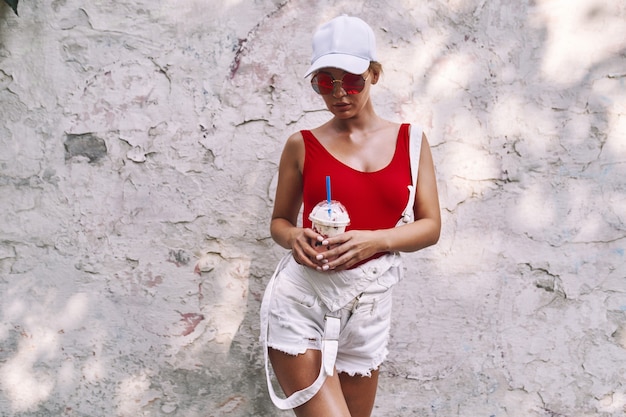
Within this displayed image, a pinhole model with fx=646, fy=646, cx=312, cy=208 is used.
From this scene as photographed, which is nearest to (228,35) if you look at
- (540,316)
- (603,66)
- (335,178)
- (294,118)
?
(294,118)

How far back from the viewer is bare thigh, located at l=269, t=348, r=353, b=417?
1866 mm

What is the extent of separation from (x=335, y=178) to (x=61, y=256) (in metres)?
1.31

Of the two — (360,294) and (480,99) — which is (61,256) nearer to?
(360,294)

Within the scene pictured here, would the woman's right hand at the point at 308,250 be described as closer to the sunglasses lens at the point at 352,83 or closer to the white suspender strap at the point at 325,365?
the white suspender strap at the point at 325,365

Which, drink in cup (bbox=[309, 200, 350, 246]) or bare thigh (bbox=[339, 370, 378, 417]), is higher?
drink in cup (bbox=[309, 200, 350, 246])

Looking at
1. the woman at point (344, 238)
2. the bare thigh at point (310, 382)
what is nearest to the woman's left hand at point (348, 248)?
the woman at point (344, 238)

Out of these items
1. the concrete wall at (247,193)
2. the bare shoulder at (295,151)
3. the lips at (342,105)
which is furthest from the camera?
the concrete wall at (247,193)

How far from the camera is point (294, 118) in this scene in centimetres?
261

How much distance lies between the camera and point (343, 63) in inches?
72.8

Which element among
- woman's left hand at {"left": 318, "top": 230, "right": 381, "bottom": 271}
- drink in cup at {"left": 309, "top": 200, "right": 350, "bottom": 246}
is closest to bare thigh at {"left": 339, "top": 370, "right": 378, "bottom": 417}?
woman's left hand at {"left": 318, "top": 230, "right": 381, "bottom": 271}

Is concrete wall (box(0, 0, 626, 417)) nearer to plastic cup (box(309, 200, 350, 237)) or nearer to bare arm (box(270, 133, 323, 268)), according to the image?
bare arm (box(270, 133, 323, 268))

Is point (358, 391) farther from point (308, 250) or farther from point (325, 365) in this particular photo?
point (308, 250)

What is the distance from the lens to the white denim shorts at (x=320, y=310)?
1924mm

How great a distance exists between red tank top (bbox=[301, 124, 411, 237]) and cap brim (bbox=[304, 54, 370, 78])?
0.26 m
